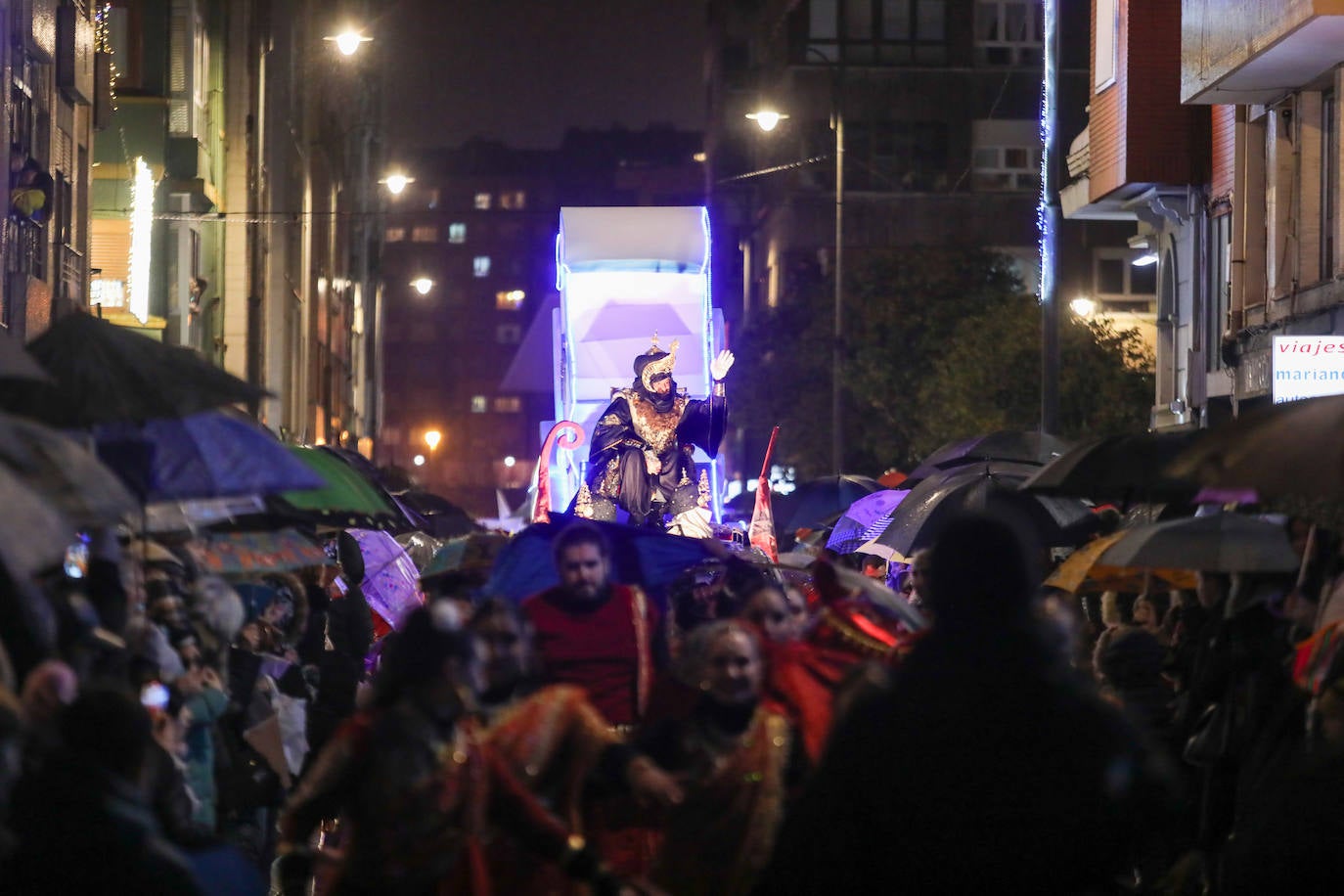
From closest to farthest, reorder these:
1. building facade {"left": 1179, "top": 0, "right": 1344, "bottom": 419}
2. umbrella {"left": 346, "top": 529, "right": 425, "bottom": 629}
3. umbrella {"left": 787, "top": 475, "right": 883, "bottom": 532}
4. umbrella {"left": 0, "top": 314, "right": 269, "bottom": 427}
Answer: umbrella {"left": 0, "top": 314, "right": 269, "bottom": 427}
umbrella {"left": 346, "top": 529, "right": 425, "bottom": 629}
building facade {"left": 1179, "top": 0, "right": 1344, "bottom": 419}
umbrella {"left": 787, "top": 475, "right": 883, "bottom": 532}

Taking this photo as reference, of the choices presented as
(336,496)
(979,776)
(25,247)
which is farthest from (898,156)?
(979,776)

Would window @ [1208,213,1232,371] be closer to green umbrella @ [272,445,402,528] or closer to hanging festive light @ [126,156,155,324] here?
hanging festive light @ [126,156,155,324]

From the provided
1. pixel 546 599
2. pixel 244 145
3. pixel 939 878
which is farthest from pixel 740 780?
pixel 244 145

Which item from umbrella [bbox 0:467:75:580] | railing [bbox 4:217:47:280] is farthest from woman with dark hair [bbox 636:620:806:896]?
railing [bbox 4:217:47:280]

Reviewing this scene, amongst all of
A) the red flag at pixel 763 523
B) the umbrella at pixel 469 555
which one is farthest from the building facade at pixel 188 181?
the red flag at pixel 763 523

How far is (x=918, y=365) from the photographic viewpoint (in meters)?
48.2

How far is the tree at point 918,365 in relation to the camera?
41.4m

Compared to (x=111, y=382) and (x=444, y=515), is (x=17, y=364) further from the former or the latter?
(x=444, y=515)

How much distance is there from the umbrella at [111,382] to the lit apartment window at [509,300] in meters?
137

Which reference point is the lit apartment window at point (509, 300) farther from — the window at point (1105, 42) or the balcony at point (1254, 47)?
the balcony at point (1254, 47)

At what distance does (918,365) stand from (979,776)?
43955 mm

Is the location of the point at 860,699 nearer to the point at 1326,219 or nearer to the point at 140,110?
the point at 1326,219

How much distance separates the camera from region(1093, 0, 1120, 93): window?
28156mm

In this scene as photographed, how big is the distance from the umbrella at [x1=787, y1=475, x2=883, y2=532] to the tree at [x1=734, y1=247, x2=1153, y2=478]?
49.5ft
